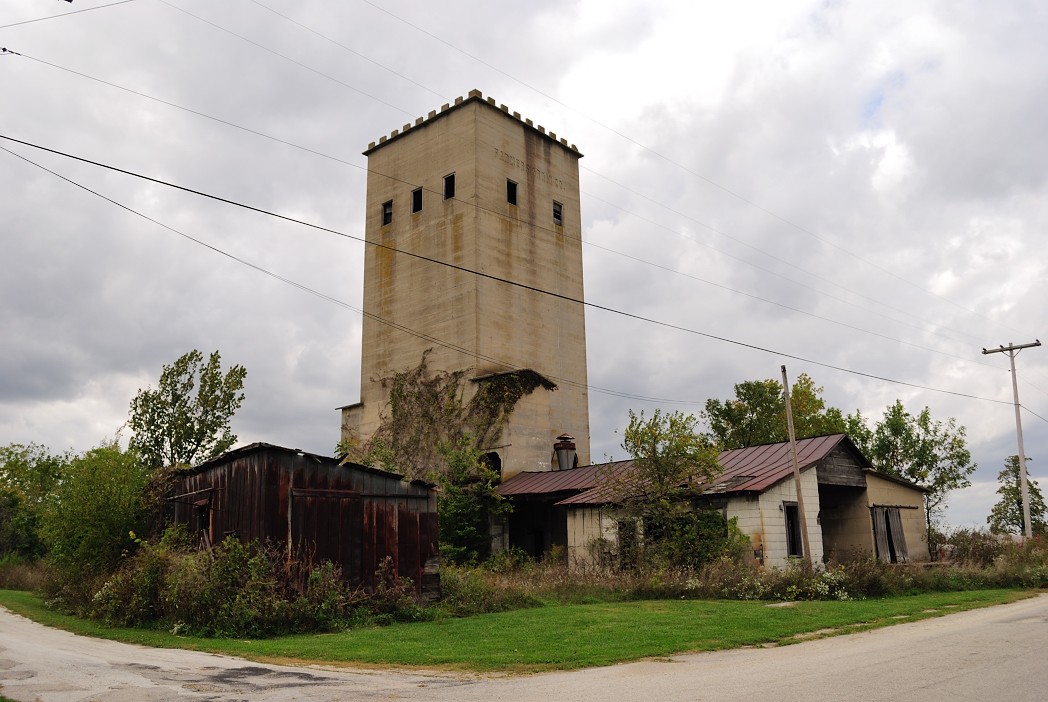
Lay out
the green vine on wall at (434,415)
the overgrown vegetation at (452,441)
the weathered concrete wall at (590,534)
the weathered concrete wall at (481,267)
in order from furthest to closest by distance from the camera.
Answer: the weathered concrete wall at (481,267), the green vine on wall at (434,415), the overgrown vegetation at (452,441), the weathered concrete wall at (590,534)

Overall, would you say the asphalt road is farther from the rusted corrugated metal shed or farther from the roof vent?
the roof vent

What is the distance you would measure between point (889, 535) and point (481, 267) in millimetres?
21137

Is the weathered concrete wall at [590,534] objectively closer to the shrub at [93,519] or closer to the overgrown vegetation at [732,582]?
the overgrown vegetation at [732,582]

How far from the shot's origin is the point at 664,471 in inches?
982

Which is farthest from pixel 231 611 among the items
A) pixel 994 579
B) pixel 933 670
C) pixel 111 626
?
pixel 994 579

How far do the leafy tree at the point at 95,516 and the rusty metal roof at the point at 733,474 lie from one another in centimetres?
1345

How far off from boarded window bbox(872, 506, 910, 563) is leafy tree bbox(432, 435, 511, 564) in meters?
13.7

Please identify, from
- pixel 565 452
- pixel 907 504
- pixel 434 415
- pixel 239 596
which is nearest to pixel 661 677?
pixel 239 596

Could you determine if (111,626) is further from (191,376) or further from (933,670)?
(933,670)

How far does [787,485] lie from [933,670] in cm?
1540

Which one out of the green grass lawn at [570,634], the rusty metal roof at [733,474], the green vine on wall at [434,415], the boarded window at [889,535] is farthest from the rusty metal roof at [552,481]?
→ the green grass lawn at [570,634]

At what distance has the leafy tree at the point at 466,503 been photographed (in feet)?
101

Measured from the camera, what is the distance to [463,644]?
1474 centimetres

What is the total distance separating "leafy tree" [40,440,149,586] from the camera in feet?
75.2
